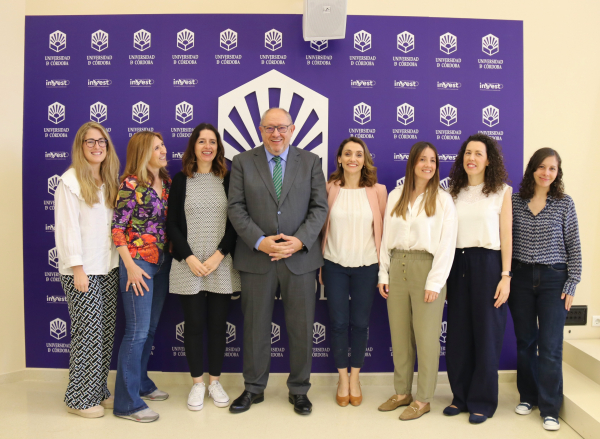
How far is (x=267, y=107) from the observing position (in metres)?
3.12

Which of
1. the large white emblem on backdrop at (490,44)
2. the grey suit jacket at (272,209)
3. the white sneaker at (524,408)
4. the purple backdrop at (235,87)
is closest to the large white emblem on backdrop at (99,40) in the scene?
the purple backdrop at (235,87)

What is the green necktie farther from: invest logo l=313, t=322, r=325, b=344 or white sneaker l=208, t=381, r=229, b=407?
white sneaker l=208, t=381, r=229, b=407

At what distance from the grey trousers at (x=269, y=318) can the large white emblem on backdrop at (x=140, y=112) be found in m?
1.58

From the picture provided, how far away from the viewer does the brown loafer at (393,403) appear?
2.67 m

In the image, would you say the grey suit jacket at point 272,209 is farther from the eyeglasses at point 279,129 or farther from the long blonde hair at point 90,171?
the long blonde hair at point 90,171

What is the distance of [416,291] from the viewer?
8.16 feet

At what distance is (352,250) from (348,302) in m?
0.38

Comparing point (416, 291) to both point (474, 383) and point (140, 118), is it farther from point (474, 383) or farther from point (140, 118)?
point (140, 118)

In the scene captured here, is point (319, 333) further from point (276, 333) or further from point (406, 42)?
point (406, 42)

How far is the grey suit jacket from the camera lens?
2529mm

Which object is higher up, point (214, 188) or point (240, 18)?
point (240, 18)

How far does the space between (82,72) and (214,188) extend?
1.64 metres

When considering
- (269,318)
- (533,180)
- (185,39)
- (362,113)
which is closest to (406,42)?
(362,113)

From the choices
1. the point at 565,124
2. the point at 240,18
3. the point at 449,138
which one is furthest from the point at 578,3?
the point at 240,18
